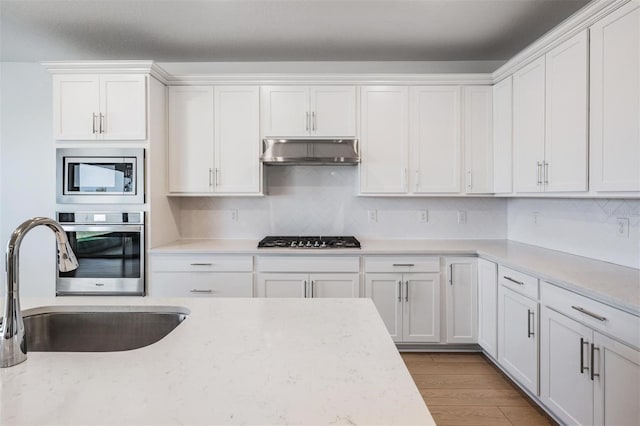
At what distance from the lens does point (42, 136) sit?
3.50 meters

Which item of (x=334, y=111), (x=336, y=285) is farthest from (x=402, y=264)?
(x=334, y=111)

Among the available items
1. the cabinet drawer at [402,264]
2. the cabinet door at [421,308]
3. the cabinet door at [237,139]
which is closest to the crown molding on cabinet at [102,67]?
the cabinet door at [237,139]

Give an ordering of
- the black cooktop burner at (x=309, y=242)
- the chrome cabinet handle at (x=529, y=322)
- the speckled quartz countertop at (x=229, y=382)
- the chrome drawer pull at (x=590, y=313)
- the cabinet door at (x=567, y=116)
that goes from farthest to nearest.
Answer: the black cooktop burner at (x=309, y=242)
the chrome cabinet handle at (x=529, y=322)
the cabinet door at (x=567, y=116)
the chrome drawer pull at (x=590, y=313)
the speckled quartz countertop at (x=229, y=382)

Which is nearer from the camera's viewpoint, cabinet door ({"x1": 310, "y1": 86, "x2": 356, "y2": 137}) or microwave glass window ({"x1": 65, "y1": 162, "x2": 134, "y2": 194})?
microwave glass window ({"x1": 65, "y1": 162, "x2": 134, "y2": 194})

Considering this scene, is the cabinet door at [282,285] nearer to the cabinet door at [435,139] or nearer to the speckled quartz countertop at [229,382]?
the cabinet door at [435,139]

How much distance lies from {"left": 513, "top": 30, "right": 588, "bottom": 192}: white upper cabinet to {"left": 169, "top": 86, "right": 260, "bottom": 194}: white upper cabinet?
2249 millimetres

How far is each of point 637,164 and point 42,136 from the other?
490 centimetres

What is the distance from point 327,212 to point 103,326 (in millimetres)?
2374

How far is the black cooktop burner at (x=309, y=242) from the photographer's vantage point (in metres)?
2.97

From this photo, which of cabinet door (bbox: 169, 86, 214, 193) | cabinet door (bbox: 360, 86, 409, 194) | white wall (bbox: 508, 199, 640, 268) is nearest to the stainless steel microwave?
cabinet door (bbox: 169, 86, 214, 193)

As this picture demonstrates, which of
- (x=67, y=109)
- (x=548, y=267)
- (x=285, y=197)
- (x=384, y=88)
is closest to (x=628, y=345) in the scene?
(x=548, y=267)

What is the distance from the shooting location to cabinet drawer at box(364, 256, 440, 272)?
2.90m

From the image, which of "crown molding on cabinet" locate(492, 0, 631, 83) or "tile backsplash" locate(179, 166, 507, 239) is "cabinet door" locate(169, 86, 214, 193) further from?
"crown molding on cabinet" locate(492, 0, 631, 83)

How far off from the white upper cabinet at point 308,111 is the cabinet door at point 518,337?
190 centimetres
